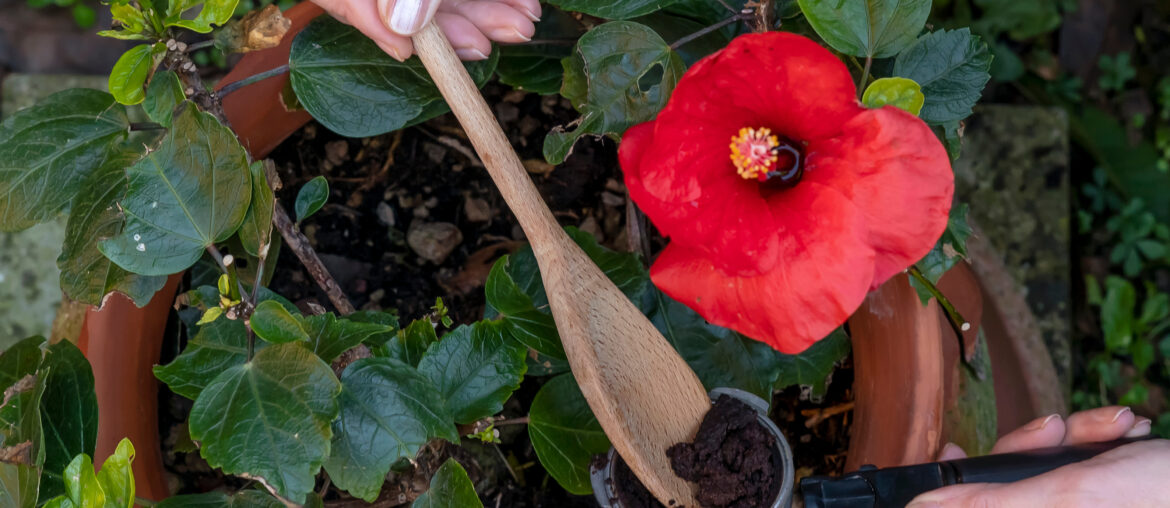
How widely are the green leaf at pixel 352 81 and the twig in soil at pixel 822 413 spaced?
21.3 inches

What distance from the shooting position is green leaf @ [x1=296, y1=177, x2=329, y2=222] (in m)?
0.73

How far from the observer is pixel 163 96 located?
67 cm

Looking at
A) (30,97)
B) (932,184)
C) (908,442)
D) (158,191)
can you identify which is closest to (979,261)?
(908,442)

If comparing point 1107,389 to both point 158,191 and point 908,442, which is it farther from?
point 158,191

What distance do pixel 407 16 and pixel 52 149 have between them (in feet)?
1.20

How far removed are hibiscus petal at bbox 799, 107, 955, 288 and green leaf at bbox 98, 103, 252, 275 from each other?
477mm

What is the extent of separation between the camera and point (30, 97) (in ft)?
4.37

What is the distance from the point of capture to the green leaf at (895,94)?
60 cm

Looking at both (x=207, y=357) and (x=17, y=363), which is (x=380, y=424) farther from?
(x=17, y=363)

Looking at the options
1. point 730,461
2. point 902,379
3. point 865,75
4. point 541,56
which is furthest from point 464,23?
point 902,379

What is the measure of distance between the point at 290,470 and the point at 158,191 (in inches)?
10.0

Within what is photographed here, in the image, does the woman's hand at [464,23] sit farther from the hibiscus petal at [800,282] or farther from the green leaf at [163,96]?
the hibiscus petal at [800,282]

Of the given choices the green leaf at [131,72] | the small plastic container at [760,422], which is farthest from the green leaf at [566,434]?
the green leaf at [131,72]

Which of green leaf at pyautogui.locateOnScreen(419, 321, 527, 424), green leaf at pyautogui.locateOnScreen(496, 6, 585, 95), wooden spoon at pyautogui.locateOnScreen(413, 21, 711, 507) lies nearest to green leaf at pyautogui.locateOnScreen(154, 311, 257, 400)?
green leaf at pyautogui.locateOnScreen(419, 321, 527, 424)
